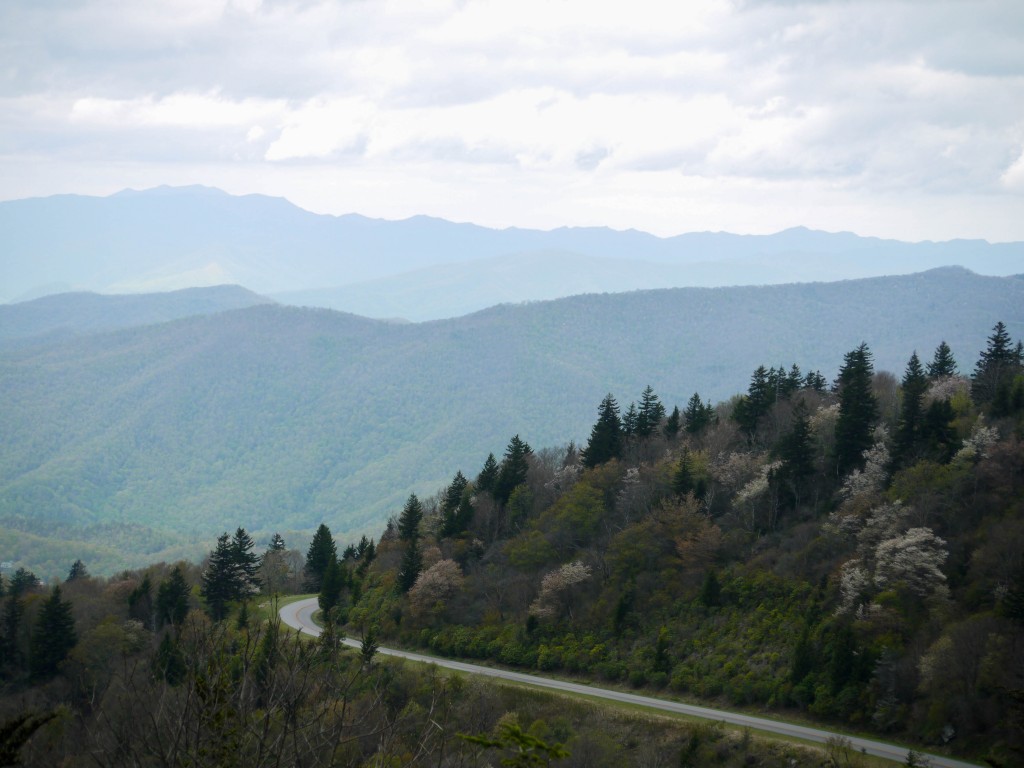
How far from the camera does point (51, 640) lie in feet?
174

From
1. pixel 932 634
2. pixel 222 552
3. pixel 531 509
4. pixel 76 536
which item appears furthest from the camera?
pixel 76 536

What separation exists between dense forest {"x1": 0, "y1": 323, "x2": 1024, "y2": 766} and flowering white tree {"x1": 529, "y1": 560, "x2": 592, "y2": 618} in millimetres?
175

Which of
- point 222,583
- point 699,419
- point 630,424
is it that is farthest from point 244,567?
point 699,419

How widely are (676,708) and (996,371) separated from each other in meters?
29.4

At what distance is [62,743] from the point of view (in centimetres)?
2894

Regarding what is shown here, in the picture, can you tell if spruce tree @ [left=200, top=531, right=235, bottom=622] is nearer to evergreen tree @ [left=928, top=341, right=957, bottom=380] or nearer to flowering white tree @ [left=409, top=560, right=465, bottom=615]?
flowering white tree @ [left=409, top=560, right=465, bottom=615]

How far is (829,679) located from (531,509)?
2844 centimetres

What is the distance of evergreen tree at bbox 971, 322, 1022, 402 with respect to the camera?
156ft

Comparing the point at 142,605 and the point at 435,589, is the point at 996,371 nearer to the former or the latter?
the point at 435,589

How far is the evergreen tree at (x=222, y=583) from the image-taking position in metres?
63.0

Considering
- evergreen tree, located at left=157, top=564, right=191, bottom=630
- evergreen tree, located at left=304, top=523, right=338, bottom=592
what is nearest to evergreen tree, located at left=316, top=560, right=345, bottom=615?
evergreen tree, located at left=157, top=564, right=191, bottom=630

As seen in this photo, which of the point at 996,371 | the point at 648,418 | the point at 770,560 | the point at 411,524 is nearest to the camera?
the point at 770,560

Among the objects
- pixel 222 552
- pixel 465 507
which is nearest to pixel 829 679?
pixel 465 507

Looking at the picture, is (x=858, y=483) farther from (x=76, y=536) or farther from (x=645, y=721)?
(x=76, y=536)
